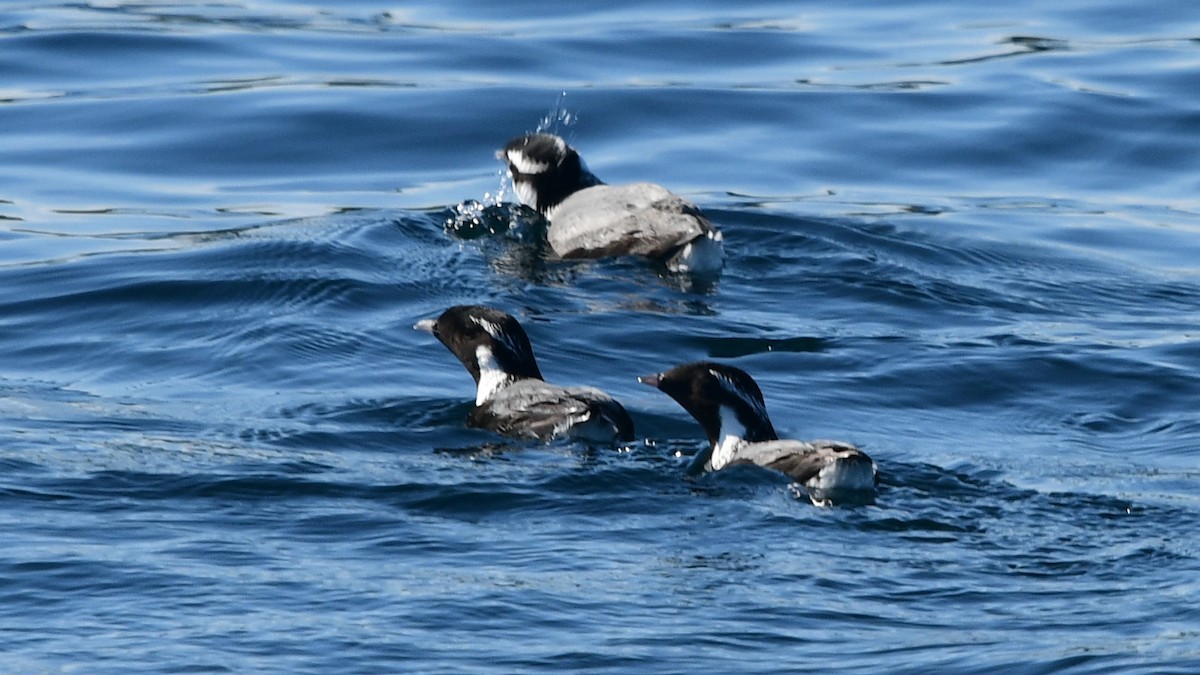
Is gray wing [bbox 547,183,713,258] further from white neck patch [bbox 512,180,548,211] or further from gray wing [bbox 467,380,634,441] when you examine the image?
gray wing [bbox 467,380,634,441]

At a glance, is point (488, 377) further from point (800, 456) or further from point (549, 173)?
point (549, 173)

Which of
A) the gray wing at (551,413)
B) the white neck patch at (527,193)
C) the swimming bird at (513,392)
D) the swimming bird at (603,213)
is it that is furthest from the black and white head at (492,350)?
the white neck patch at (527,193)

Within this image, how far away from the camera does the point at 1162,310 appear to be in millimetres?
14344

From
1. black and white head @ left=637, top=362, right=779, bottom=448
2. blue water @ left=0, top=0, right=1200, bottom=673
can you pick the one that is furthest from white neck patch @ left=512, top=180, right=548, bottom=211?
black and white head @ left=637, top=362, right=779, bottom=448

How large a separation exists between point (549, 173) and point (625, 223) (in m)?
1.55

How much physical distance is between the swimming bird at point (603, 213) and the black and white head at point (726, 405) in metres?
4.27

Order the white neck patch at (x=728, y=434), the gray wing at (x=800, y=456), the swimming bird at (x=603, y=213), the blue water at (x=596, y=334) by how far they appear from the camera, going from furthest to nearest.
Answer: the swimming bird at (x=603, y=213) < the white neck patch at (x=728, y=434) < the gray wing at (x=800, y=456) < the blue water at (x=596, y=334)

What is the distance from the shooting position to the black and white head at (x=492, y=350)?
1149 cm

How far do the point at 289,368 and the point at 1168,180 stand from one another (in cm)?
959

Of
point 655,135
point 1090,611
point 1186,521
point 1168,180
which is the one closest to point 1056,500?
point 1186,521

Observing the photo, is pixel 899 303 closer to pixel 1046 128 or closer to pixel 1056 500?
pixel 1056 500

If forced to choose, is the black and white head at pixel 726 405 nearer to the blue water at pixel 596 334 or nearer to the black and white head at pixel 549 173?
the blue water at pixel 596 334

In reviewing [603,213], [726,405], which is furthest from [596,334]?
[726,405]

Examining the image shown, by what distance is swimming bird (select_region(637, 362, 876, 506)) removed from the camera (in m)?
9.93
